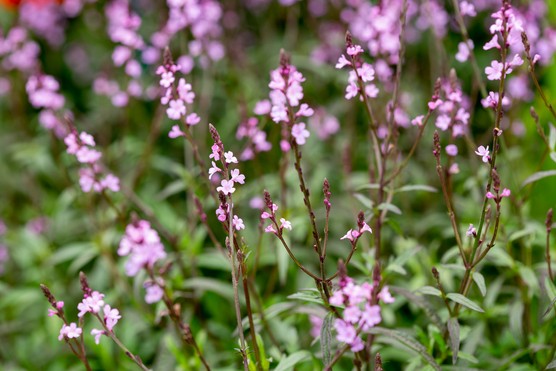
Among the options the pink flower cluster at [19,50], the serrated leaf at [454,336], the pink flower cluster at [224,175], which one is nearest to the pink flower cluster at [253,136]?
the pink flower cluster at [224,175]

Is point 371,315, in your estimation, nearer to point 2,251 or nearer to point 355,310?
point 355,310

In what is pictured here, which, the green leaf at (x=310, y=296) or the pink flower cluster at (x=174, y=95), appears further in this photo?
the pink flower cluster at (x=174, y=95)

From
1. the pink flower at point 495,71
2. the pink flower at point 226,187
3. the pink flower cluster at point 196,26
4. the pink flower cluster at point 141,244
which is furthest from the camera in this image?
the pink flower cluster at point 196,26

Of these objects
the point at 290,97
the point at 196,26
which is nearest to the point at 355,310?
the point at 290,97

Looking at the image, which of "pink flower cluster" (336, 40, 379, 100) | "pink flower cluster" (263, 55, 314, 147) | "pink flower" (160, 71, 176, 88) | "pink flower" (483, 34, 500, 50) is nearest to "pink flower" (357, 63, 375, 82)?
"pink flower cluster" (336, 40, 379, 100)

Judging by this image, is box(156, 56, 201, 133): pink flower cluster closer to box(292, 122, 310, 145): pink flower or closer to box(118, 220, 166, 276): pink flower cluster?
box(292, 122, 310, 145): pink flower

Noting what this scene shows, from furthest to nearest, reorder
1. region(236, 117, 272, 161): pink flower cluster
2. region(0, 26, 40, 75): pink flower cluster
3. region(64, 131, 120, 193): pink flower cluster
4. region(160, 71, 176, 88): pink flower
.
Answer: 1. region(0, 26, 40, 75): pink flower cluster
2. region(236, 117, 272, 161): pink flower cluster
3. region(64, 131, 120, 193): pink flower cluster
4. region(160, 71, 176, 88): pink flower

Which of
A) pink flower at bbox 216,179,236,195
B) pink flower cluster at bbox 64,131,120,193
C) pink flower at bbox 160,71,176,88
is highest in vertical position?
pink flower cluster at bbox 64,131,120,193

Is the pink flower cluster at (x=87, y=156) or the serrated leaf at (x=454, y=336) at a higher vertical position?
the pink flower cluster at (x=87, y=156)

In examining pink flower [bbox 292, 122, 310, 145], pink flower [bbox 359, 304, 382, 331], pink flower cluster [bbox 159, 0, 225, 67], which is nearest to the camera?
pink flower [bbox 359, 304, 382, 331]

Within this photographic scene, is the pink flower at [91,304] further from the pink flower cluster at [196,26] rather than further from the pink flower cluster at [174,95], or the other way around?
the pink flower cluster at [196,26]

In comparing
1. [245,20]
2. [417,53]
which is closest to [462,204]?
[417,53]

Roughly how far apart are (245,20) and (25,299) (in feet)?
9.99

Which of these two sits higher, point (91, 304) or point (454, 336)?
point (91, 304)
